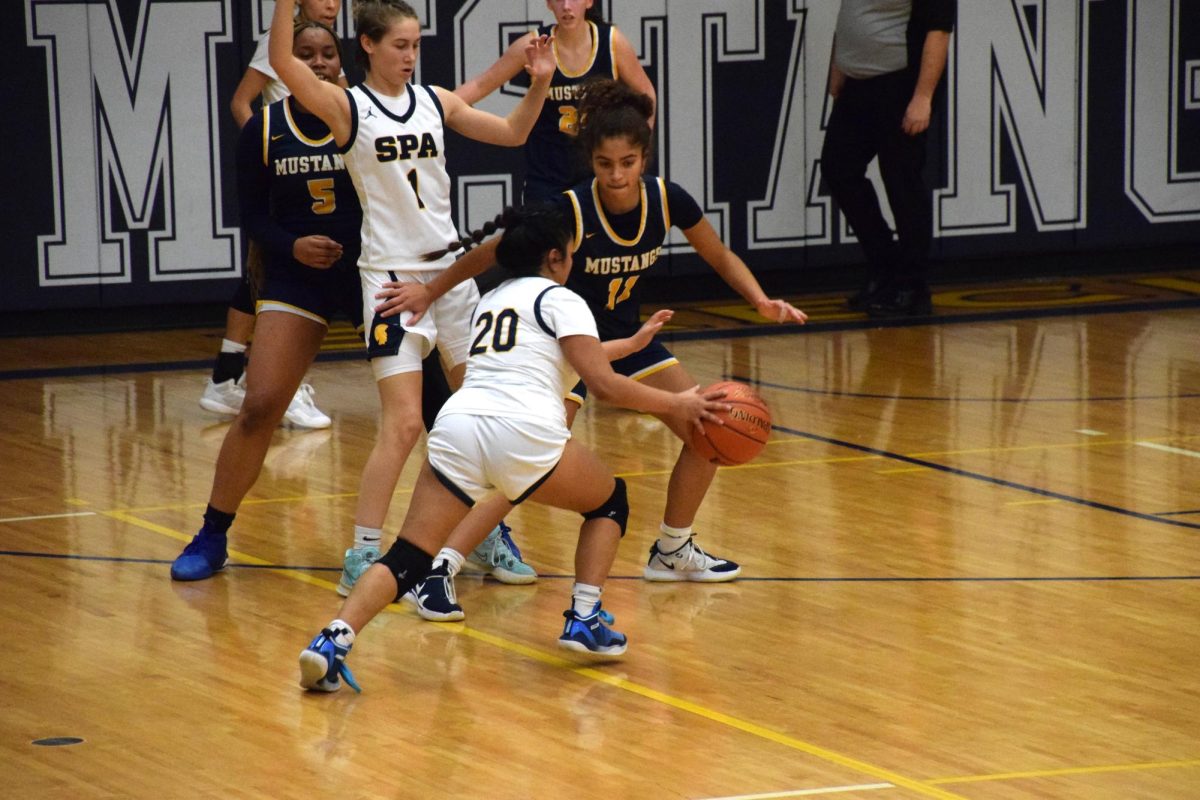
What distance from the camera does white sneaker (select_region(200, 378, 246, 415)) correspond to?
9.12 m

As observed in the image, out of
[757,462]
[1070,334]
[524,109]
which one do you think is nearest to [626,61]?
[757,462]

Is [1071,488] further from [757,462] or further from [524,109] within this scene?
[524,109]

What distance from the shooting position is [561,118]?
29.8 feet

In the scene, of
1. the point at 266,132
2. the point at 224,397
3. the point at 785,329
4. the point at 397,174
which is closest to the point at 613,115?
the point at 397,174

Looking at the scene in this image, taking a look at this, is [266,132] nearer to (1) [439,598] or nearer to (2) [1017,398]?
(1) [439,598]

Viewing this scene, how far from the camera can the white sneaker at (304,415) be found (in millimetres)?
8836

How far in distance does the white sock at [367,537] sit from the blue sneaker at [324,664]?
955mm

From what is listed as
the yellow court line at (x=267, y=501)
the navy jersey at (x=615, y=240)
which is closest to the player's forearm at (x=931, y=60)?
the yellow court line at (x=267, y=501)

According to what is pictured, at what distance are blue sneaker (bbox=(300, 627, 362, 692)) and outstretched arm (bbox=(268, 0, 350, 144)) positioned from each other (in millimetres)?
1646

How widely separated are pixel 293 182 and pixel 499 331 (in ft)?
4.43

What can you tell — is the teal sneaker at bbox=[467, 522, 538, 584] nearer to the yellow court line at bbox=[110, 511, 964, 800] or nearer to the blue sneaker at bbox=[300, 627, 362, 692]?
the yellow court line at bbox=[110, 511, 964, 800]

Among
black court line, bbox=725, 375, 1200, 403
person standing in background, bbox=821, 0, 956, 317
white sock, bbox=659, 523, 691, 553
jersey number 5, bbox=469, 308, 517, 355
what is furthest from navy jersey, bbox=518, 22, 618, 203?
jersey number 5, bbox=469, 308, 517, 355

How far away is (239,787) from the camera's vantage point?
14.4 ft

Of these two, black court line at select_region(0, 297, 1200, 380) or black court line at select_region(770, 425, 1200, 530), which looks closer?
black court line at select_region(770, 425, 1200, 530)
